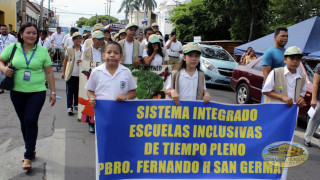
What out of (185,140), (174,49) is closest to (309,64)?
(174,49)

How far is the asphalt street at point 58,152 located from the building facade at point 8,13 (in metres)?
21.2

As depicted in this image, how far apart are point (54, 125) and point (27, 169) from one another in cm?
239

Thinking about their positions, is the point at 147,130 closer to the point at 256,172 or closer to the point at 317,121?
the point at 256,172

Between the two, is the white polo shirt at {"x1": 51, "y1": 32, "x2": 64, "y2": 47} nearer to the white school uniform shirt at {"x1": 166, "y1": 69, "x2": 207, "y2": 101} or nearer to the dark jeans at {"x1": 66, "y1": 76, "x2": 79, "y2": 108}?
A: the dark jeans at {"x1": 66, "y1": 76, "x2": 79, "y2": 108}

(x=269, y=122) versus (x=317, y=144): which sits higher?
(x=269, y=122)

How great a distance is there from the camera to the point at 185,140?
3.50 m

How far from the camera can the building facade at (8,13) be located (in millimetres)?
25445

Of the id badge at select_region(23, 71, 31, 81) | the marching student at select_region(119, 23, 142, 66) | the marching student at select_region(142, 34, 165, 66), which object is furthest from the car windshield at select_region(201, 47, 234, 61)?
the id badge at select_region(23, 71, 31, 81)

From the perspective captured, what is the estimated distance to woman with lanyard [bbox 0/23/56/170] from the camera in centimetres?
400

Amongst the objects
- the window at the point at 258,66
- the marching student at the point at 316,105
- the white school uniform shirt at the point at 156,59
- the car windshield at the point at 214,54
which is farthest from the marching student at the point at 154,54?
the car windshield at the point at 214,54

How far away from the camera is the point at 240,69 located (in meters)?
9.66

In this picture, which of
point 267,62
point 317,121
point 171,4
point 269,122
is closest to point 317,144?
point 317,121

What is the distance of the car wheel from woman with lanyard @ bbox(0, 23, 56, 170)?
6258mm

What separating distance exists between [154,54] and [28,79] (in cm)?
285
